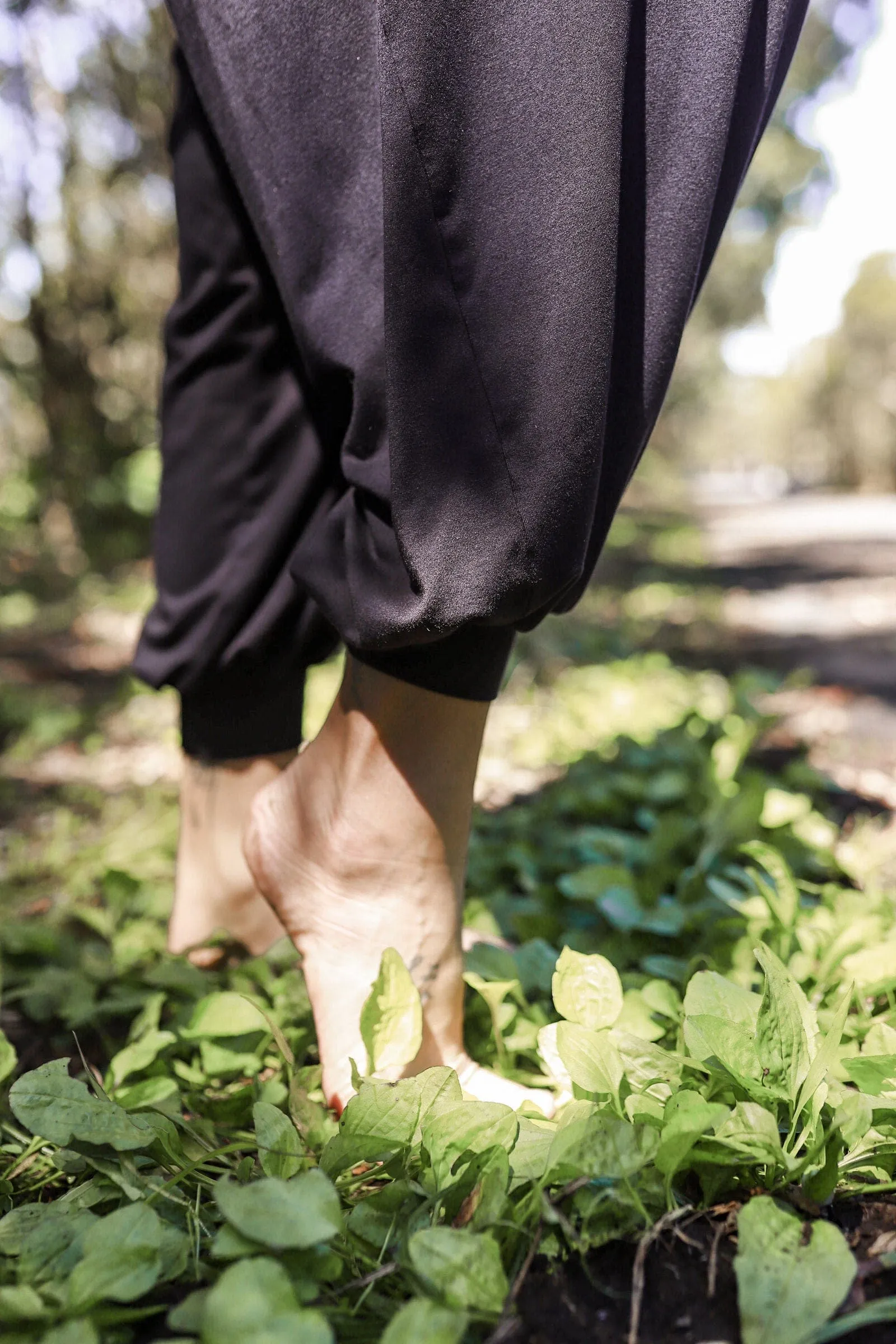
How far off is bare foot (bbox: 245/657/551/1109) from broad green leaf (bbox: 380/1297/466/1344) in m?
0.38

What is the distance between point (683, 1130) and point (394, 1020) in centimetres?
34

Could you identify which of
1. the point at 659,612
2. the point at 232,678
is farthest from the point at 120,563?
the point at 232,678

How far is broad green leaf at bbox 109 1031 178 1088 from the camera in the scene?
111 cm

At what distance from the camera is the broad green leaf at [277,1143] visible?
0.86 m

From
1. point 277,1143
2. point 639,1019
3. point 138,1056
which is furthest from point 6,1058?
point 639,1019

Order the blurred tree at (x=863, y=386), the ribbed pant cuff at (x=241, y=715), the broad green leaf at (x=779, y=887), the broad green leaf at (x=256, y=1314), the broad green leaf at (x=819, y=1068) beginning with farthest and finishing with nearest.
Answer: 1. the blurred tree at (x=863, y=386)
2. the ribbed pant cuff at (x=241, y=715)
3. the broad green leaf at (x=779, y=887)
4. the broad green leaf at (x=819, y=1068)
5. the broad green leaf at (x=256, y=1314)

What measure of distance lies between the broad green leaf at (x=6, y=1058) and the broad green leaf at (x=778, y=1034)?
2.50 ft

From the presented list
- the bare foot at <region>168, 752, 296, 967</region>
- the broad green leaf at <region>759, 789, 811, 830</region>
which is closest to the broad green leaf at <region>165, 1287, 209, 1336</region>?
the bare foot at <region>168, 752, 296, 967</region>

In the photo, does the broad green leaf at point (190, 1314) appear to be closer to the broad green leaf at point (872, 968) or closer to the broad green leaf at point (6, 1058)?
Answer: the broad green leaf at point (6, 1058)

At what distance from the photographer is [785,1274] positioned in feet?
2.27

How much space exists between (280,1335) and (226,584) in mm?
952

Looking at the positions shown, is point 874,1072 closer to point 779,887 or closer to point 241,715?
point 779,887

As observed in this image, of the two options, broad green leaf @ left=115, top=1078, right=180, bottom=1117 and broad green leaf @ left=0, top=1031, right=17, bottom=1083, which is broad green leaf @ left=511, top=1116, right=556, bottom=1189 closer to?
broad green leaf @ left=115, top=1078, right=180, bottom=1117

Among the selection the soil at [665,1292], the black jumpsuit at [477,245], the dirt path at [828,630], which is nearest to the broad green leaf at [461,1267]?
the soil at [665,1292]
